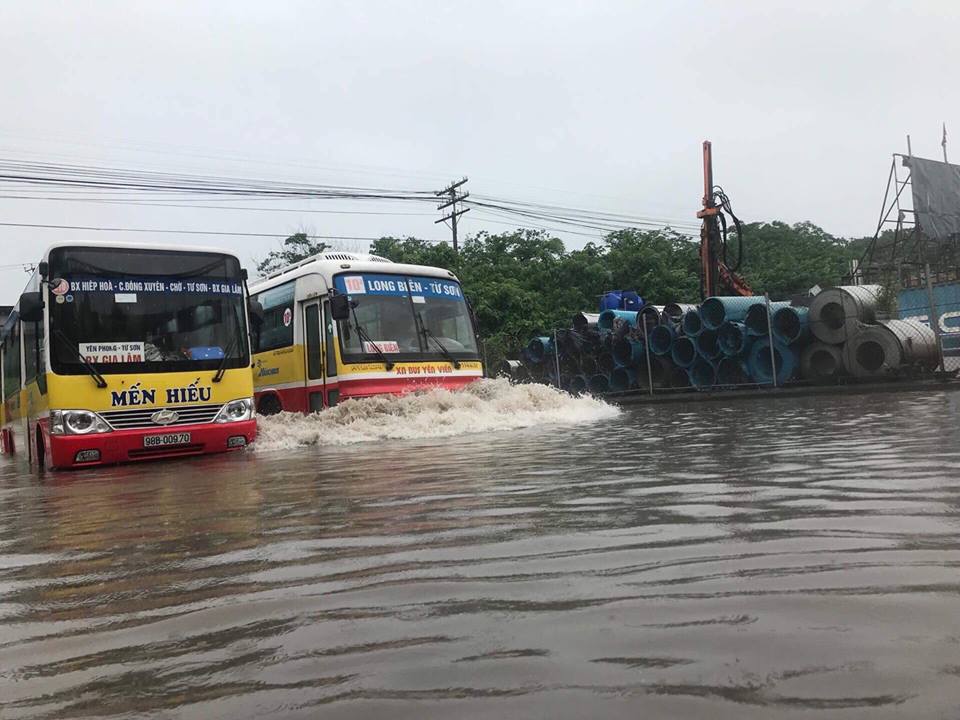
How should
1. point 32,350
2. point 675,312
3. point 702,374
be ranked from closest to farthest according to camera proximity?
1. point 32,350
2. point 702,374
3. point 675,312

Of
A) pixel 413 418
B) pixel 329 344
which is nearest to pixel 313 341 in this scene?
pixel 329 344

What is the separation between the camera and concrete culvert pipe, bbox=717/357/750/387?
17.3m

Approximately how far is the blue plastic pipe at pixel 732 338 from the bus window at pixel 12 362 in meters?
13.3

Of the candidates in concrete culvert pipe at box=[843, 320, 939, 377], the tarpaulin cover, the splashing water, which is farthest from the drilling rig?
the splashing water

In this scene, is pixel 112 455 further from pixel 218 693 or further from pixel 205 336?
pixel 218 693

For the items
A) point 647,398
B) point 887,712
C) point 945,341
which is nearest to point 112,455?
point 887,712

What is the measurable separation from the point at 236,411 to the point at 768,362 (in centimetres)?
1184

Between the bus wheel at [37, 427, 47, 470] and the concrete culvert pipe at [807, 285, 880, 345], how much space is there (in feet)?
45.1

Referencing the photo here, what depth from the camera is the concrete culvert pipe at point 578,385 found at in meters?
20.6

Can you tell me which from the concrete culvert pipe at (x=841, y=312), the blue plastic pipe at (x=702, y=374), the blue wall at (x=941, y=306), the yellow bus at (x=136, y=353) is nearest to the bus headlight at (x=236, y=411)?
the yellow bus at (x=136, y=353)

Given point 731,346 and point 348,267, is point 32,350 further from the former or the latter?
point 731,346

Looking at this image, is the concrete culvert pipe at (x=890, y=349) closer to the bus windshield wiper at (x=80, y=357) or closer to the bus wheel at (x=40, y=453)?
the bus windshield wiper at (x=80, y=357)

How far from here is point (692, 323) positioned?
59.2 feet

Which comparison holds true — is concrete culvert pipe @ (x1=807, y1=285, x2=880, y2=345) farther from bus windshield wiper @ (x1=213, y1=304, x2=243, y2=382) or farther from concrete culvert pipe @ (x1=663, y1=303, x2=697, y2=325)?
bus windshield wiper @ (x1=213, y1=304, x2=243, y2=382)
